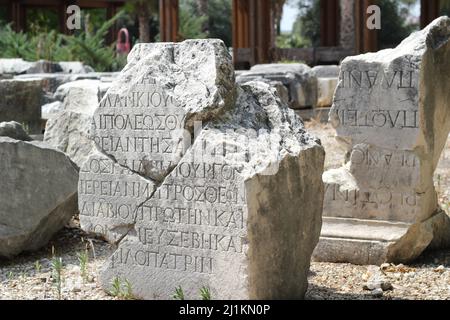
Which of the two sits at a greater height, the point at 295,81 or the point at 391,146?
the point at 295,81

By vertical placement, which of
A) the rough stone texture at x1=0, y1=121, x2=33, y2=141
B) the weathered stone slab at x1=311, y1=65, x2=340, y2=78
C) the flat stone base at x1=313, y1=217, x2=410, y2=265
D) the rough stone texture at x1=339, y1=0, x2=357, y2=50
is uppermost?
the rough stone texture at x1=339, y1=0, x2=357, y2=50

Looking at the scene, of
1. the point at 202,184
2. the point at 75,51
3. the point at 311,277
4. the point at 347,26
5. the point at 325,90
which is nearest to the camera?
the point at 202,184

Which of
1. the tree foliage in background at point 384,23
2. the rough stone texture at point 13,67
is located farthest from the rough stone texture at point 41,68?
the tree foliage in background at point 384,23

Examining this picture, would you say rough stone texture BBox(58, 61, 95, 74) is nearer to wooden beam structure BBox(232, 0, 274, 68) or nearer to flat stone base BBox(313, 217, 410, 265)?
wooden beam structure BBox(232, 0, 274, 68)

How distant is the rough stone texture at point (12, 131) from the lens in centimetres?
566

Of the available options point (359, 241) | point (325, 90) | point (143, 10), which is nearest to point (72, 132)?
point (359, 241)

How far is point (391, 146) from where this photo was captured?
532 cm

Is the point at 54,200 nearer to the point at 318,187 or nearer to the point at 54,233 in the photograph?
the point at 54,233

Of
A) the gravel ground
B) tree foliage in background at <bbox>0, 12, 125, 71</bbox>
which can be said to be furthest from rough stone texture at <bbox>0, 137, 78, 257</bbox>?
tree foliage in background at <bbox>0, 12, 125, 71</bbox>

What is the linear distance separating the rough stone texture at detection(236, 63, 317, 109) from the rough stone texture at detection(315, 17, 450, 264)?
23.3 feet

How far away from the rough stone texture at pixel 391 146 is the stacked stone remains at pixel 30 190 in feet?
5.58

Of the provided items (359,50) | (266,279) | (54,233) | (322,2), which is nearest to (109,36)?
(322,2)

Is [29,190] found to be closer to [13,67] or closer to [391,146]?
[391,146]

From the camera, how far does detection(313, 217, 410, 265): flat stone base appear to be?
5.27 m
